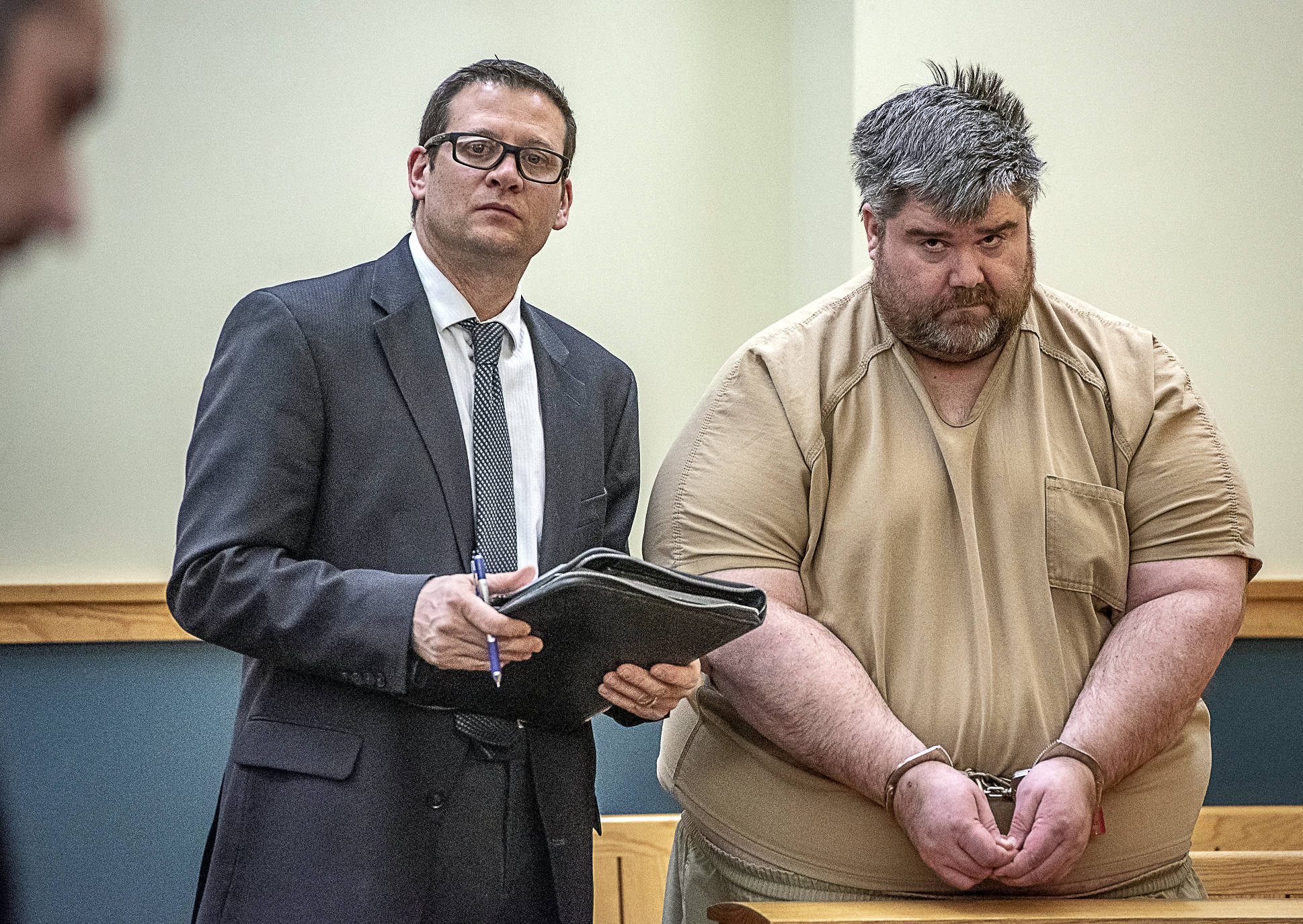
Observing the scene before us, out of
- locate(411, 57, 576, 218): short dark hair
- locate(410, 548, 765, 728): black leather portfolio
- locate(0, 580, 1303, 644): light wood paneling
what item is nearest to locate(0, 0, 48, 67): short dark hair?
locate(410, 548, 765, 728): black leather portfolio

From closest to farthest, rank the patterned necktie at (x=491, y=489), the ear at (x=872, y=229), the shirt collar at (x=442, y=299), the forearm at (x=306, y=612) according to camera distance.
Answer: the forearm at (x=306, y=612) → the patterned necktie at (x=491, y=489) → the shirt collar at (x=442, y=299) → the ear at (x=872, y=229)

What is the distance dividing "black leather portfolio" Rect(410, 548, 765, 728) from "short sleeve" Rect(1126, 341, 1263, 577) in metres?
0.78

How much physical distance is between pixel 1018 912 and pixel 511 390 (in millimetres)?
1003

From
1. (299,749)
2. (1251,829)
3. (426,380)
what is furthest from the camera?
(1251,829)

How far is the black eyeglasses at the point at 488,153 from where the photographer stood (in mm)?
1734

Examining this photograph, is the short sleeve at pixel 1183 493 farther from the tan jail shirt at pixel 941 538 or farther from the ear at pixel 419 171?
the ear at pixel 419 171

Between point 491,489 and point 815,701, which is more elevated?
point 491,489

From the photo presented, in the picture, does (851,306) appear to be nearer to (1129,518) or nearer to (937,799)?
(1129,518)

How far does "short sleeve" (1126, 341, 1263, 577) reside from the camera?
190 centimetres

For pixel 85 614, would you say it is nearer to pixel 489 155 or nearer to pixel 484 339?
pixel 484 339

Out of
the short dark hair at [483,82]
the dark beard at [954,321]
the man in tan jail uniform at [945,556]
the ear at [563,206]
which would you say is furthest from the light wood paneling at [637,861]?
the short dark hair at [483,82]

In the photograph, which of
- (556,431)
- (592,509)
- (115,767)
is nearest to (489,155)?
(556,431)

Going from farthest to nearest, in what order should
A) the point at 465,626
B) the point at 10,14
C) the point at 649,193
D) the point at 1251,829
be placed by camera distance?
the point at 649,193
the point at 1251,829
the point at 465,626
the point at 10,14

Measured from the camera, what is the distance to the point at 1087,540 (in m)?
1.87
